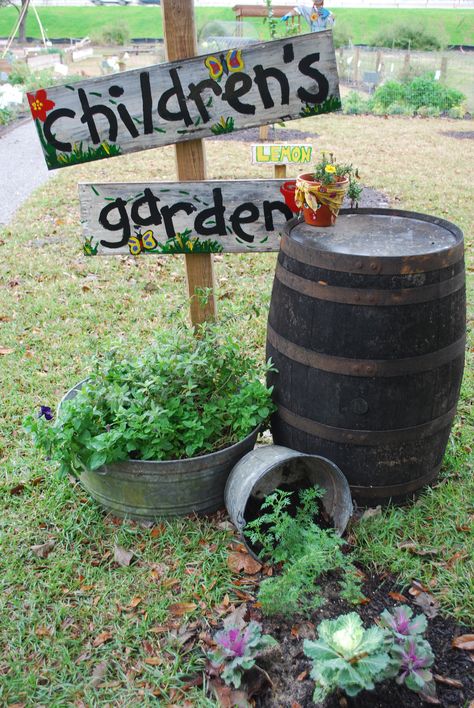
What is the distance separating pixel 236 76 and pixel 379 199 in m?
5.38

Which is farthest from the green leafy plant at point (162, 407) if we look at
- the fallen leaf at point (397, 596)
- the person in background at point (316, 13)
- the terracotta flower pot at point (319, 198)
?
the person in background at point (316, 13)

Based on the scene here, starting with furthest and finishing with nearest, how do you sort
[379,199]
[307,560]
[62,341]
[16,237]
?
[379,199]
[16,237]
[62,341]
[307,560]

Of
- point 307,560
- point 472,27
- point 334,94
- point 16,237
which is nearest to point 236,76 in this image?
point 334,94

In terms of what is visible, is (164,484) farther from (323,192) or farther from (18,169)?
(18,169)

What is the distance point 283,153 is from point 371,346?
2.70 meters

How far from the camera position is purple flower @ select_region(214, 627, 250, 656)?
6.49ft

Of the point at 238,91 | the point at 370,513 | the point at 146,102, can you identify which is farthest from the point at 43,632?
the point at 238,91

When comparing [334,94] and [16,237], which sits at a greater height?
[334,94]

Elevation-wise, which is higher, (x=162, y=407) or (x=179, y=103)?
(x=179, y=103)

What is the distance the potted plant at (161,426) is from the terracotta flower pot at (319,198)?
733mm

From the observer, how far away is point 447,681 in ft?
6.62

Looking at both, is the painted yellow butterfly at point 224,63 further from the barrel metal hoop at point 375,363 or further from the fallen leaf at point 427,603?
the fallen leaf at point 427,603

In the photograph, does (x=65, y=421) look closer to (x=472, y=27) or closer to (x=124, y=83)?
(x=124, y=83)

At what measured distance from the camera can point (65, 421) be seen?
251 centimetres
